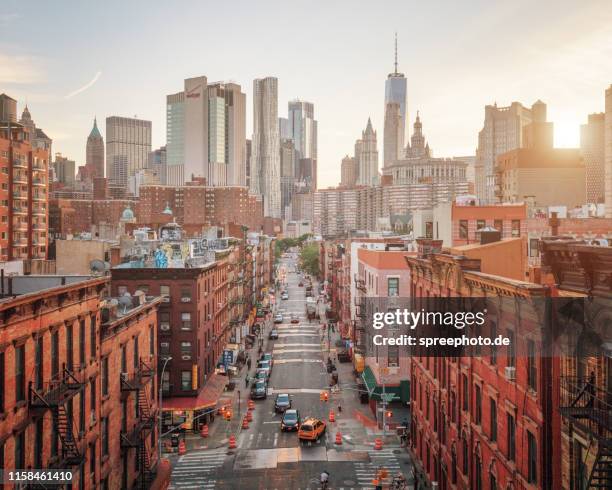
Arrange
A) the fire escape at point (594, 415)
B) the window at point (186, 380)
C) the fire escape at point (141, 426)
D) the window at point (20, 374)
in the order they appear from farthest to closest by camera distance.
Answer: the window at point (186, 380), the fire escape at point (141, 426), the window at point (20, 374), the fire escape at point (594, 415)

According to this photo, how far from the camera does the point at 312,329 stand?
345 feet

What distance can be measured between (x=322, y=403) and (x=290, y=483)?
20162mm

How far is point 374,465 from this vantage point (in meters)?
43.0

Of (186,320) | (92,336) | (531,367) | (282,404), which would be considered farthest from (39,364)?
(282,404)

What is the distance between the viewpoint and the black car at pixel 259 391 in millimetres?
61656

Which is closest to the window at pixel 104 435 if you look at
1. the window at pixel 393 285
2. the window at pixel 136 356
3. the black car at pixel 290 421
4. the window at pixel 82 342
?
the window at pixel 82 342

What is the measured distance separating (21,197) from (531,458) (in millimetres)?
93036

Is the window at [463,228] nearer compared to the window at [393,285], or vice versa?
the window at [463,228]

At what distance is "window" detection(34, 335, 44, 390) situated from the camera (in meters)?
21.7

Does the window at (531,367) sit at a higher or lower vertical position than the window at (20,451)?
higher

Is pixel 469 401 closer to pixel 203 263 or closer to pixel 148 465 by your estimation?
pixel 148 465

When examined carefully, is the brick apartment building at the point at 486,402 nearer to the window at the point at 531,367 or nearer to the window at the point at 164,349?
the window at the point at 531,367

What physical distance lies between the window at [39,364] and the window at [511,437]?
17.5 m

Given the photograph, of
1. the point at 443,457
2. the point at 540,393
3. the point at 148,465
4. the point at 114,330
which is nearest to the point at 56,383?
the point at 114,330
